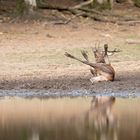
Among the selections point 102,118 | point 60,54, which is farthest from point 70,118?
point 60,54

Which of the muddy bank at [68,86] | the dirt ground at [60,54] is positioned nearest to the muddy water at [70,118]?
the muddy bank at [68,86]

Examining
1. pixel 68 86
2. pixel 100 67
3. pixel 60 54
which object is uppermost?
pixel 100 67

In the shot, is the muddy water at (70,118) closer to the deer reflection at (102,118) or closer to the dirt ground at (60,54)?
the deer reflection at (102,118)

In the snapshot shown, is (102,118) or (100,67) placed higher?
(100,67)

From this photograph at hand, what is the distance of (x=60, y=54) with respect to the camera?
62.2ft

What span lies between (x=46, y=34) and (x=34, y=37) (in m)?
0.55

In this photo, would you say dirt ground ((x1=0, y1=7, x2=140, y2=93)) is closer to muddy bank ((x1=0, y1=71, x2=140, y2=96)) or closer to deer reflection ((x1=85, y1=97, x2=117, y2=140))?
muddy bank ((x1=0, y1=71, x2=140, y2=96))

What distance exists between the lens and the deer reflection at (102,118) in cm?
1132

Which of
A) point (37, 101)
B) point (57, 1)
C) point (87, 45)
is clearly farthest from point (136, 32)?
point (37, 101)

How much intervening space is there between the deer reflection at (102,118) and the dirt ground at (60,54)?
39.0 inches

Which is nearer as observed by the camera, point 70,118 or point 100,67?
point 70,118

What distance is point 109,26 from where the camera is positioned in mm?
23281

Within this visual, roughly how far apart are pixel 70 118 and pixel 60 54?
646 centimetres

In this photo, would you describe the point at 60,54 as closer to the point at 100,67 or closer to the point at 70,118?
the point at 100,67
